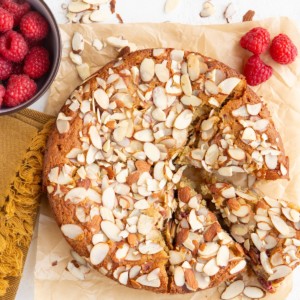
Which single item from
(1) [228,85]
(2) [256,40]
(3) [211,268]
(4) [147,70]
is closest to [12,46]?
(4) [147,70]

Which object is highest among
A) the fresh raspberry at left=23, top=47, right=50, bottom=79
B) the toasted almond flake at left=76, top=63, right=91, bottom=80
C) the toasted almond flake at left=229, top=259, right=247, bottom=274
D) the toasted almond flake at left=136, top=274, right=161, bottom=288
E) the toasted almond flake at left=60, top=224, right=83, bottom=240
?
the fresh raspberry at left=23, top=47, right=50, bottom=79

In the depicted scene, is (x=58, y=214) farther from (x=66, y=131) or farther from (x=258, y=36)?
(x=258, y=36)

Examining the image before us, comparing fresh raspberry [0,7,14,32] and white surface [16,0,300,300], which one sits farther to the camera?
white surface [16,0,300,300]

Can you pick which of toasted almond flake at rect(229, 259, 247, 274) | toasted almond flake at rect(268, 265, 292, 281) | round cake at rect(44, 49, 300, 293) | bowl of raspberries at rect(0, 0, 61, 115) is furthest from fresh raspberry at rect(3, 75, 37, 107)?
toasted almond flake at rect(268, 265, 292, 281)

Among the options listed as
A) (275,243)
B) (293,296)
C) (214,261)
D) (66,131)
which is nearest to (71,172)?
(66,131)

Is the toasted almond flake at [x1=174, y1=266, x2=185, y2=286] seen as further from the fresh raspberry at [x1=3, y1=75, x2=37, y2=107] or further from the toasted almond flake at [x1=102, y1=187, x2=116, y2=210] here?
the fresh raspberry at [x1=3, y1=75, x2=37, y2=107]

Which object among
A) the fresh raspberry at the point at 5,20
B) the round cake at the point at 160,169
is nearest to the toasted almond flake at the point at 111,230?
the round cake at the point at 160,169

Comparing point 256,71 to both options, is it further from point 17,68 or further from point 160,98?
point 17,68
